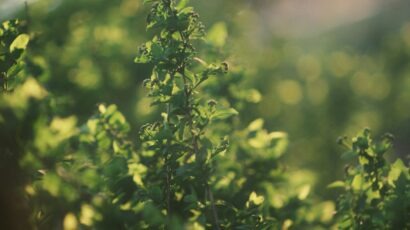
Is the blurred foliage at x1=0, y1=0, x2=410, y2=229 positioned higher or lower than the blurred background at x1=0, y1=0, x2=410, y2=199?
lower

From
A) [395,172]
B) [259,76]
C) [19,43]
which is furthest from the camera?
[259,76]

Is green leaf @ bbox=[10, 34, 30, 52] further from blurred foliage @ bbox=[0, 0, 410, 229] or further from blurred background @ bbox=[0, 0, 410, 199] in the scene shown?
blurred background @ bbox=[0, 0, 410, 199]

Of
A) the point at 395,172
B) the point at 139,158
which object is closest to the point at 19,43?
the point at 139,158

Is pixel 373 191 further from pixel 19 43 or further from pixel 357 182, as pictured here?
pixel 19 43

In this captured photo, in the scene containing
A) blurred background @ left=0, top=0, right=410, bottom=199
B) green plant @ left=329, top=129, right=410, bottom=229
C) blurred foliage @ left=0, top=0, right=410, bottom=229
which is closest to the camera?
blurred foliage @ left=0, top=0, right=410, bottom=229

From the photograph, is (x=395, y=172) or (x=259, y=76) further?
(x=259, y=76)

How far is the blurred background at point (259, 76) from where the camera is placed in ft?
13.2

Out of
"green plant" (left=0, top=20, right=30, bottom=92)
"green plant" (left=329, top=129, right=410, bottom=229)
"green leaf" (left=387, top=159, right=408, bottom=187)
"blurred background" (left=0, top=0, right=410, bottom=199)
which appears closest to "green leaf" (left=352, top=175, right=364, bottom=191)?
"green plant" (left=329, top=129, right=410, bottom=229)

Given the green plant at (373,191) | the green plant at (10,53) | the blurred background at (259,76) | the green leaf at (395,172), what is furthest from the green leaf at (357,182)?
the green plant at (10,53)

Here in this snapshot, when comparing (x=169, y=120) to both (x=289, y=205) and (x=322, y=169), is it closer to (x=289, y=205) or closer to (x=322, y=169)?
(x=289, y=205)

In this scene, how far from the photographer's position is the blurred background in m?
4.02

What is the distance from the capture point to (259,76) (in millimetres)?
5738

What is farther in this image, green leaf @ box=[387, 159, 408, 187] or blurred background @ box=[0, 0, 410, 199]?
blurred background @ box=[0, 0, 410, 199]

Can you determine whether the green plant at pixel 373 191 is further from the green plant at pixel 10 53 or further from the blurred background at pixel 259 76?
the green plant at pixel 10 53
